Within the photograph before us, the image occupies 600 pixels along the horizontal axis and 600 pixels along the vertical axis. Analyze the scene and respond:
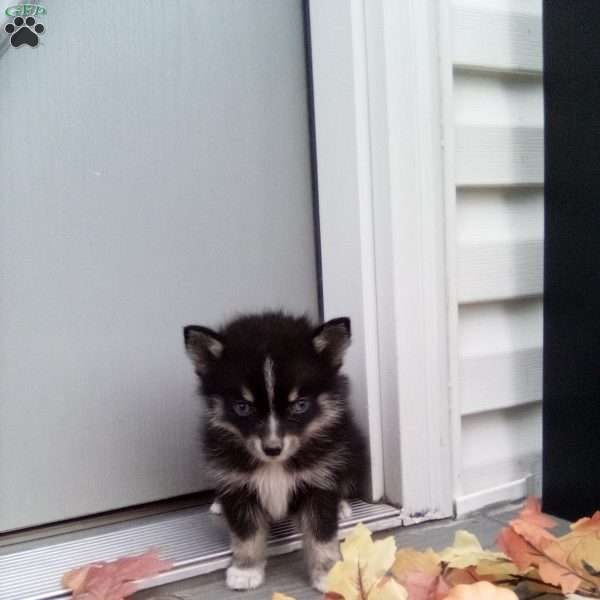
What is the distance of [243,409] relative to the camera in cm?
194

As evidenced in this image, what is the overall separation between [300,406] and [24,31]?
1.43m

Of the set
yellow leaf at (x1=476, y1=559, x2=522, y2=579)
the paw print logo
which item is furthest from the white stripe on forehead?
the paw print logo

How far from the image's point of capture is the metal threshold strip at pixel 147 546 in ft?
6.29

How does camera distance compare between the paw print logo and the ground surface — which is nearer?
the ground surface

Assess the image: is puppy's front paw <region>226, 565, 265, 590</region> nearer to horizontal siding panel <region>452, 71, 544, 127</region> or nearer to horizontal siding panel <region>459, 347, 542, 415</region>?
horizontal siding panel <region>459, 347, 542, 415</region>

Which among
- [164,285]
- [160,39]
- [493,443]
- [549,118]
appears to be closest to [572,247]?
[549,118]

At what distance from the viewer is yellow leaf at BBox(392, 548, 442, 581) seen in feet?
4.77

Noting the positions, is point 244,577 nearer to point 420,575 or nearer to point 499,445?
point 420,575

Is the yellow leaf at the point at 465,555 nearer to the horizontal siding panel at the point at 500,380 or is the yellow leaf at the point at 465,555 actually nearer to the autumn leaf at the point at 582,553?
the autumn leaf at the point at 582,553

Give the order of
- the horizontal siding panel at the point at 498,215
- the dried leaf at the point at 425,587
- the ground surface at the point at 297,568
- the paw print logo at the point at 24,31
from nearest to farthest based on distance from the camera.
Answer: the dried leaf at the point at 425,587
the ground surface at the point at 297,568
the paw print logo at the point at 24,31
the horizontal siding panel at the point at 498,215

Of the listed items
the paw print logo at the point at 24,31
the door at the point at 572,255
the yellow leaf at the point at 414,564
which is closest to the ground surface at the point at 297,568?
the door at the point at 572,255

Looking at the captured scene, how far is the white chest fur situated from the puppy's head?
5 cm

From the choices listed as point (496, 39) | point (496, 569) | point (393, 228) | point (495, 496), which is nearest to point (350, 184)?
point (393, 228)

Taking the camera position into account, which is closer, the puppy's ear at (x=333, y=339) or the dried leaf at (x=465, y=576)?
the dried leaf at (x=465, y=576)
